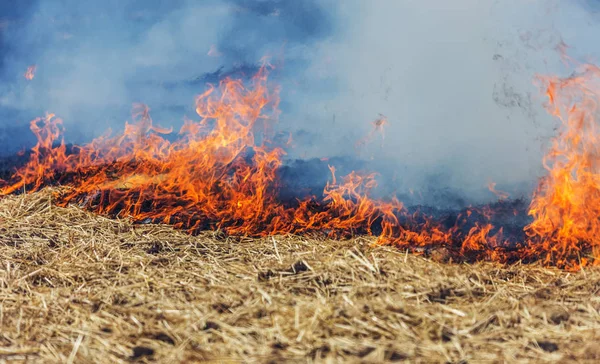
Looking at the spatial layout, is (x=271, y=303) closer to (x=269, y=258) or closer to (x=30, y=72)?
(x=269, y=258)

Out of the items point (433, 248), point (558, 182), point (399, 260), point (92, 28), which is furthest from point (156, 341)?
point (92, 28)

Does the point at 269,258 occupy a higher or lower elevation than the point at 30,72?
lower

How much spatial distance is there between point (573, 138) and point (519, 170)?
0.55m

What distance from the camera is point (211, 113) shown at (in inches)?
234

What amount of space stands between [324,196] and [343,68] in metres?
1.85

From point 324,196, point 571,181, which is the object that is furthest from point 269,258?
point 571,181

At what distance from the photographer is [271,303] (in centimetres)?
294

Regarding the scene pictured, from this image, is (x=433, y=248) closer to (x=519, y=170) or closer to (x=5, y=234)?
(x=519, y=170)

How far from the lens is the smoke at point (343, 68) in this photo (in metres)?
5.14

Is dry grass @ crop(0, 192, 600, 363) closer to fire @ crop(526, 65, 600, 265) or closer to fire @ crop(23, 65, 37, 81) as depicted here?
fire @ crop(526, 65, 600, 265)

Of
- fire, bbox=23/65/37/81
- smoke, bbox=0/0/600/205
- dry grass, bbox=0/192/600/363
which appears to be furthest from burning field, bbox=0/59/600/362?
fire, bbox=23/65/37/81

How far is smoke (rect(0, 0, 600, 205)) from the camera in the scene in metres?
5.14

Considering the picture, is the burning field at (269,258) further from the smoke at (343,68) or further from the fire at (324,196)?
the smoke at (343,68)

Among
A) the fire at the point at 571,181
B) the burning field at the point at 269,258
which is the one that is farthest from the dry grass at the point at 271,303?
the fire at the point at 571,181
